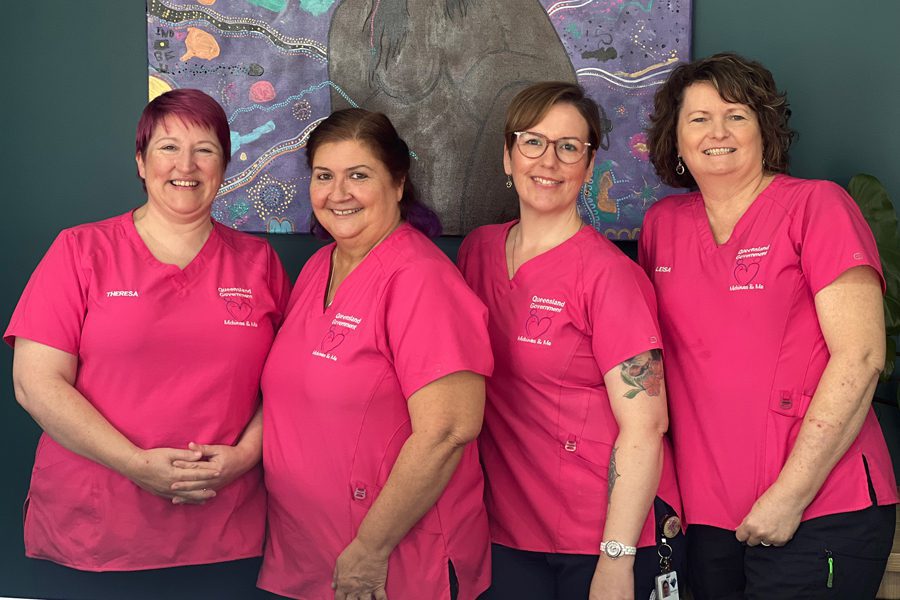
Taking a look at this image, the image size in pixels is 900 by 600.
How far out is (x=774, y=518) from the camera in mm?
1707

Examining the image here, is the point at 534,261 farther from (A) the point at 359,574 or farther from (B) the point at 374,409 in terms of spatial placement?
(A) the point at 359,574

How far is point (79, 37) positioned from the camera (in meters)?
2.52

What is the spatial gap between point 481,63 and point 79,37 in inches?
48.3

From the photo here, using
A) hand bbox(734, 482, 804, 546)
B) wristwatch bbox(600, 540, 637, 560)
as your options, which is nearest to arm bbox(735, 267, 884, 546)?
hand bbox(734, 482, 804, 546)

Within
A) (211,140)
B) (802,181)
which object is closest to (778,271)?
(802,181)

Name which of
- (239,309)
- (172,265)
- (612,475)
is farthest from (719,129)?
(172,265)

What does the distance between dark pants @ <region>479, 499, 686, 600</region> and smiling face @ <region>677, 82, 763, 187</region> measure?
0.77m

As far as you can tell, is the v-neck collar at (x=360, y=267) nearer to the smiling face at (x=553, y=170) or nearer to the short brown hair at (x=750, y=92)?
the smiling face at (x=553, y=170)

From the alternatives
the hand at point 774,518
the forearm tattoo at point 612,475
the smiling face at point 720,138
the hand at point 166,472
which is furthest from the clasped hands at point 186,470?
the smiling face at point 720,138

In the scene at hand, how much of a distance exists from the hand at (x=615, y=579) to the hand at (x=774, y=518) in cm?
26

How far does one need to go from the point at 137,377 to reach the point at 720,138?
141 cm

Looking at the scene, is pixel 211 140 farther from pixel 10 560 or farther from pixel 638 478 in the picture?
pixel 10 560

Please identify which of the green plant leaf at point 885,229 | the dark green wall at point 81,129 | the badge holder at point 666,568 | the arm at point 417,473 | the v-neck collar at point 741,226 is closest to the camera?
the arm at point 417,473

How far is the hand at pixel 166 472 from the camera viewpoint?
180cm
